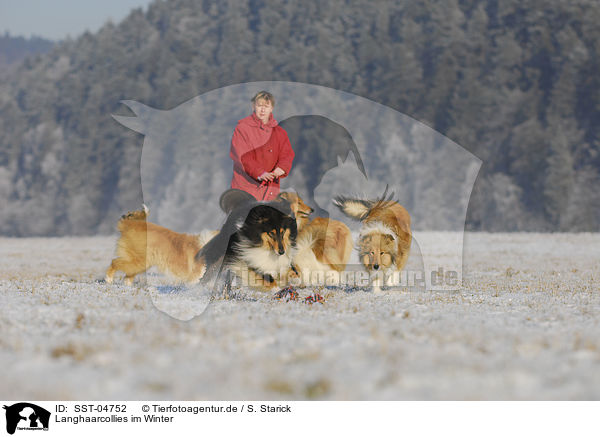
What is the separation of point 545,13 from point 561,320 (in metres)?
51.0

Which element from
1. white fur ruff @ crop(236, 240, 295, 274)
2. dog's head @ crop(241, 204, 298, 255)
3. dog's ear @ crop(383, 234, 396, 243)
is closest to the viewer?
dog's head @ crop(241, 204, 298, 255)

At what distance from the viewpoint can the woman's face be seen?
7355 mm

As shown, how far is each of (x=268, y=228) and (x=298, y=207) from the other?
39.7 inches

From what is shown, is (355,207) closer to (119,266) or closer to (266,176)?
(266,176)

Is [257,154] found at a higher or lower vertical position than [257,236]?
higher

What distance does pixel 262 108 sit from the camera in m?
7.36

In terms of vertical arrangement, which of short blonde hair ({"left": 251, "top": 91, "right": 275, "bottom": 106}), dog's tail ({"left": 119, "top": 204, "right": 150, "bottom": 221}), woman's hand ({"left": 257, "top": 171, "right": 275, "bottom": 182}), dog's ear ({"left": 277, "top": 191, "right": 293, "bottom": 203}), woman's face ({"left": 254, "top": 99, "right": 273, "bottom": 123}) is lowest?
dog's tail ({"left": 119, "top": 204, "right": 150, "bottom": 221})

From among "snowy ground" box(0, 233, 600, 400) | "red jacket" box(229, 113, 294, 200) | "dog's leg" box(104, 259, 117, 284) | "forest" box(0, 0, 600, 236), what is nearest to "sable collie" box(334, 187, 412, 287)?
"snowy ground" box(0, 233, 600, 400)

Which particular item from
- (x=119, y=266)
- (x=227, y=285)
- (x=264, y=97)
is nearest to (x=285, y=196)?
(x=264, y=97)

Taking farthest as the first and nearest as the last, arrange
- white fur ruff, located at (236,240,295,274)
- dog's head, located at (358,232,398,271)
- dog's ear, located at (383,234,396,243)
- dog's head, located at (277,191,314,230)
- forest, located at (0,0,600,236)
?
forest, located at (0,0,600,236)
dog's ear, located at (383,234,396,243)
dog's head, located at (358,232,398,271)
dog's head, located at (277,191,314,230)
white fur ruff, located at (236,240,295,274)

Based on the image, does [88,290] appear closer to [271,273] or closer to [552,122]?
[271,273]

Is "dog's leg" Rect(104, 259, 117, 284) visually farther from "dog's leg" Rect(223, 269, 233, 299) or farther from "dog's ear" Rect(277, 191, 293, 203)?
"dog's ear" Rect(277, 191, 293, 203)
